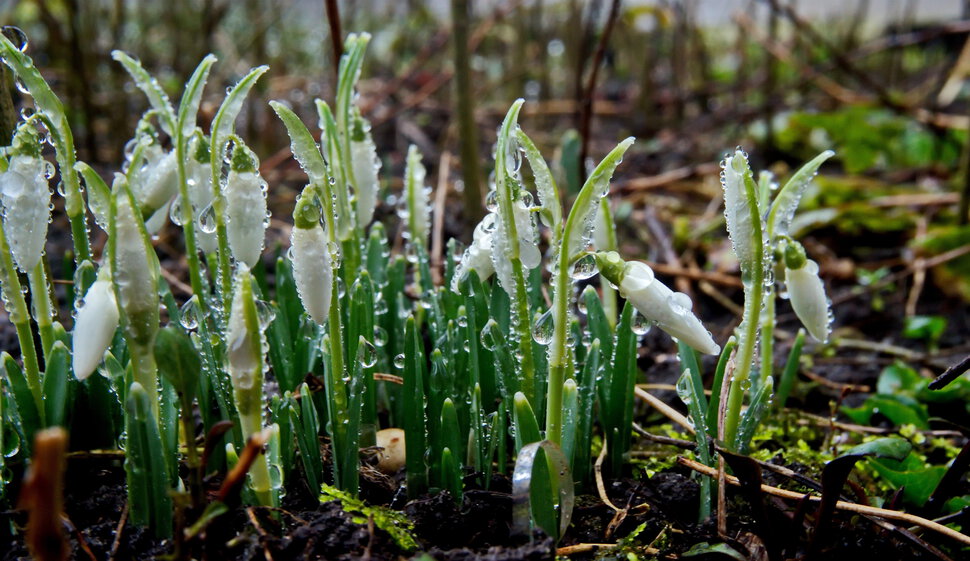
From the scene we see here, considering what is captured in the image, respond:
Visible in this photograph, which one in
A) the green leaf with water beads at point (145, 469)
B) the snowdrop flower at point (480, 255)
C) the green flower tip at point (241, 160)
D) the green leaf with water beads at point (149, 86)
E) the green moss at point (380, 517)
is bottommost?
the green moss at point (380, 517)

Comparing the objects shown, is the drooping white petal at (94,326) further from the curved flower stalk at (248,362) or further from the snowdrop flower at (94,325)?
the curved flower stalk at (248,362)

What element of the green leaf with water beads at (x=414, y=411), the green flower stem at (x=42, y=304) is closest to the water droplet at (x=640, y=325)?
the green leaf with water beads at (x=414, y=411)

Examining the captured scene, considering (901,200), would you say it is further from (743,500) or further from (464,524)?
(464,524)

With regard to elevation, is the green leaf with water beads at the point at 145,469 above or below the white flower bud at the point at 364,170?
below

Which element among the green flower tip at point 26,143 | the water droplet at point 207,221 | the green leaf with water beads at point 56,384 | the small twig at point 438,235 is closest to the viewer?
the green flower tip at point 26,143

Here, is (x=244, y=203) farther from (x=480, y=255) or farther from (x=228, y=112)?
(x=480, y=255)

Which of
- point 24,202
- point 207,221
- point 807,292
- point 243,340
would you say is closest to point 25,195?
point 24,202
